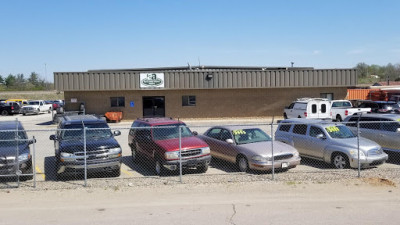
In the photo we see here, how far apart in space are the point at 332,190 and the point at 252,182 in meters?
2.12

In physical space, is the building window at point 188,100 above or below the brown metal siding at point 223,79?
below

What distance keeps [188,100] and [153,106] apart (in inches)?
121

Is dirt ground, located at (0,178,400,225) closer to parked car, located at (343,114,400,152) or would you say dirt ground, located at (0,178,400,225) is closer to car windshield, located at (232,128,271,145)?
car windshield, located at (232,128,271,145)

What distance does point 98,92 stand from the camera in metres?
35.3

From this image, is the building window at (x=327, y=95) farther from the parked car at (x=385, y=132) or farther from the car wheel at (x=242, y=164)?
the car wheel at (x=242, y=164)

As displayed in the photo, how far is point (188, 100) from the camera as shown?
3619cm

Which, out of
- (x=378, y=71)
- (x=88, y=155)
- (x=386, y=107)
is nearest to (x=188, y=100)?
(x=386, y=107)

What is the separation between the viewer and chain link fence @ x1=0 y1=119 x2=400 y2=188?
11.7 meters

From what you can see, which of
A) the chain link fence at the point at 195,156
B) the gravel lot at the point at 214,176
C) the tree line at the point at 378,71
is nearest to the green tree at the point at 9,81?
the tree line at the point at 378,71

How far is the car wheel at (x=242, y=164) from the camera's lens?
12791 millimetres

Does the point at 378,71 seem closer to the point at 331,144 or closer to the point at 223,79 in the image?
the point at 223,79

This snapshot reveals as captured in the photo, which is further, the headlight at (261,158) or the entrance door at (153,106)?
the entrance door at (153,106)

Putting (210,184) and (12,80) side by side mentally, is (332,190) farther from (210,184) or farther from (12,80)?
(12,80)

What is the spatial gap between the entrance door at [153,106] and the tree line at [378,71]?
90.0 m
